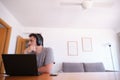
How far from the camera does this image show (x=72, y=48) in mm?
4465

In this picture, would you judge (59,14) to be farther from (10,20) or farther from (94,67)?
(94,67)

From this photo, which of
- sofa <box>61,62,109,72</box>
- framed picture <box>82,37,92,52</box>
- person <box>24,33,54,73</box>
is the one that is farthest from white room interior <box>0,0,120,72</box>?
person <box>24,33,54,73</box>

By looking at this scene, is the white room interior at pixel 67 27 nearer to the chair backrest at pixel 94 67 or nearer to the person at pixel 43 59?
the chair backrest at pixel 94 67

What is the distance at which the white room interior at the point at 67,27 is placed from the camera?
3.21m

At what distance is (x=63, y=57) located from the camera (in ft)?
14.3

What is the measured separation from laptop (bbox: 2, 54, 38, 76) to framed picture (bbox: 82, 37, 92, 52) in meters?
3.69

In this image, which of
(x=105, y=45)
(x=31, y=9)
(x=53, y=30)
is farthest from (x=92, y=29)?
(x=31, y=9)

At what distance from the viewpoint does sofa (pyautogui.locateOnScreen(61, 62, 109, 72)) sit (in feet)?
13.0

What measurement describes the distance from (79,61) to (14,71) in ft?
11.7

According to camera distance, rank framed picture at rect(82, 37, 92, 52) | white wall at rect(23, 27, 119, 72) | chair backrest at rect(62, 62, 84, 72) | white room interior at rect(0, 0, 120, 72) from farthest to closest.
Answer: framed picture at rect(82, 37, 92, 52)
white wall at rect(23, 27, 119, 72)
chair backrest at rect(62, 62, 84, 72)
white room interior at rect(0, 0, 120, 72)

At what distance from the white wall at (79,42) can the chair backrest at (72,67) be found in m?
0.28

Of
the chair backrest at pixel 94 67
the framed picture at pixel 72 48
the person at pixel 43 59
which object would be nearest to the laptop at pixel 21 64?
the person at pixel 43 59

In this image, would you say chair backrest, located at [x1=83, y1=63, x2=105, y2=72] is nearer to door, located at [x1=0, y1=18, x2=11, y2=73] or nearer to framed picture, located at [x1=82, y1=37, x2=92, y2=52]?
framed picture, located at [x1=82, y1=37, x2=92, y2=52]

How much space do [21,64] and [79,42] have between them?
3730 mm
